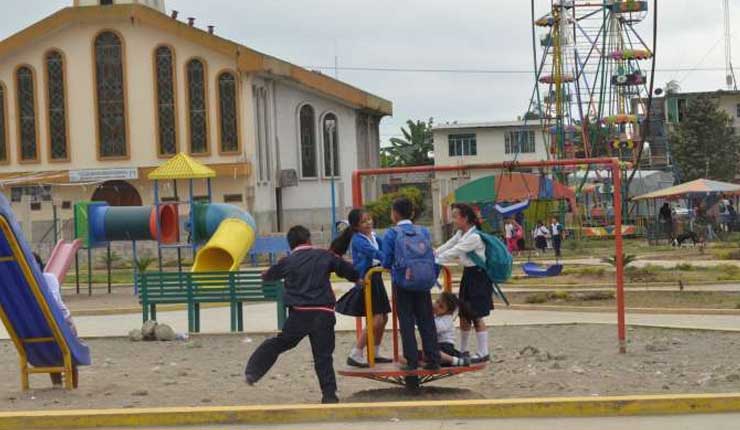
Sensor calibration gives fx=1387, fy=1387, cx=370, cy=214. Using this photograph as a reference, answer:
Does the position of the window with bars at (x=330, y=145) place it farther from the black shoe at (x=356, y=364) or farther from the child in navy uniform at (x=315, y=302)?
the child in navy uniform at (x=315, y=302)

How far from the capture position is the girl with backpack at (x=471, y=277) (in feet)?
42.0

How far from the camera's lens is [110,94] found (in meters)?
51.4

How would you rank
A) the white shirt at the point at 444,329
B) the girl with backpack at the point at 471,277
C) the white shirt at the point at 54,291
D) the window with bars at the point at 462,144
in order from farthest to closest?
the window with bars at the point at 462,144, the white shirt at the point at 54,291, the girl with backpack at the point at 471,277, the white shirt at the point at 444,329

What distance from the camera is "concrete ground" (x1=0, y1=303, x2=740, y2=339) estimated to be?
1881 centimetres

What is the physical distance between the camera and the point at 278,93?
5319 centimetres

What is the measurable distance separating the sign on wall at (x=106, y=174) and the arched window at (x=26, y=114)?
2.00 metres

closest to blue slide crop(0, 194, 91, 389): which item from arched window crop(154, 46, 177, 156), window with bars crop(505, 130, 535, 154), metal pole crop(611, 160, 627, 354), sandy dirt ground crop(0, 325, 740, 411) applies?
sandy dirt ground crop(0, 325, 740, 411)

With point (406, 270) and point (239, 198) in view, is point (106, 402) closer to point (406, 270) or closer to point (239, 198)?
point (406, 270)

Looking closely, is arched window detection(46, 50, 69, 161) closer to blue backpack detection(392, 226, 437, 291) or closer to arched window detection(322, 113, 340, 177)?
arched window detection(322, 113, 340, 177)

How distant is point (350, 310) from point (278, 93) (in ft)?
135

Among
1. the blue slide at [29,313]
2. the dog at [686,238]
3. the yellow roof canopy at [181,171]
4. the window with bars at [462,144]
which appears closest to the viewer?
the blue slide at [29,313]

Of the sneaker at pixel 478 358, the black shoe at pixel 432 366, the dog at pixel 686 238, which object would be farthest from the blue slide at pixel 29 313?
the dog at pixel 686 238

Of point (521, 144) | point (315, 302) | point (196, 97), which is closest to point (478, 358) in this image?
point (315, 302)

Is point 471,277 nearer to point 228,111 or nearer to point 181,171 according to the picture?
point 181,171
